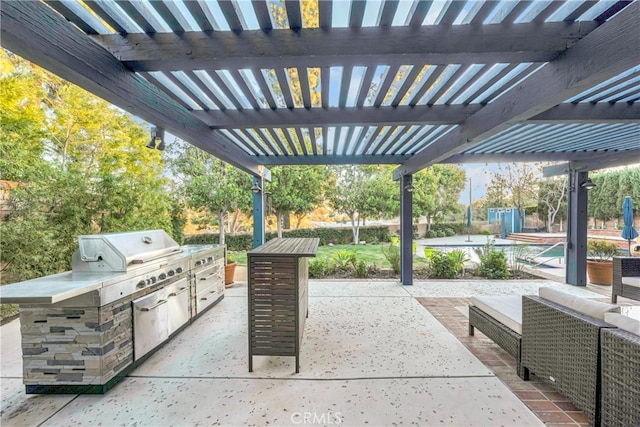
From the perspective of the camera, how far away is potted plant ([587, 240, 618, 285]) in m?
5.64

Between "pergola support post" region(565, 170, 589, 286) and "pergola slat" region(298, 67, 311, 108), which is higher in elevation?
"pergola slat" region(298, 67, 311, 108)

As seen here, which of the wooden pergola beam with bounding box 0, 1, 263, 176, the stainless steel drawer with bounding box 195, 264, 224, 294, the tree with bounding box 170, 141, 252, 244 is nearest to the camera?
the wooden pergola beam with bounding box 0, 1, 263, 176

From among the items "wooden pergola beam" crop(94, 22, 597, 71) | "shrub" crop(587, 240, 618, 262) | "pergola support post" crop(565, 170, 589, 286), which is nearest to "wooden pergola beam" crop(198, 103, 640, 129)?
"wooden pergola beam" crop(94, 22, 597, 71)

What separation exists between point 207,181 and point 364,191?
20.6 feet

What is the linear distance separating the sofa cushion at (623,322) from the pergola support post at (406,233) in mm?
3930

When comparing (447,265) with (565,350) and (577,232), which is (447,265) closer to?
(577,232)

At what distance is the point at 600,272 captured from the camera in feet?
18.8

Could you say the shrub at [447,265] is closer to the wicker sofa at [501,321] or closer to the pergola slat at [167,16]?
the wicker sofa at [501,321]

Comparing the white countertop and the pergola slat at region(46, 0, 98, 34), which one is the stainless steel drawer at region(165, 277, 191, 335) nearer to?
the white countertop

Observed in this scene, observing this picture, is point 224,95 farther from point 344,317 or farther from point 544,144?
point 544,144

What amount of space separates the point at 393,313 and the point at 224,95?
386 cm

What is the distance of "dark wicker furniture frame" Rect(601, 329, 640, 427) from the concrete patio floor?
501 mm

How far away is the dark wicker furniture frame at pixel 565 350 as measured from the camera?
1.82 m

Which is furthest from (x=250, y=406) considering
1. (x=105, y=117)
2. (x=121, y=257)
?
(x=105, y=117)
